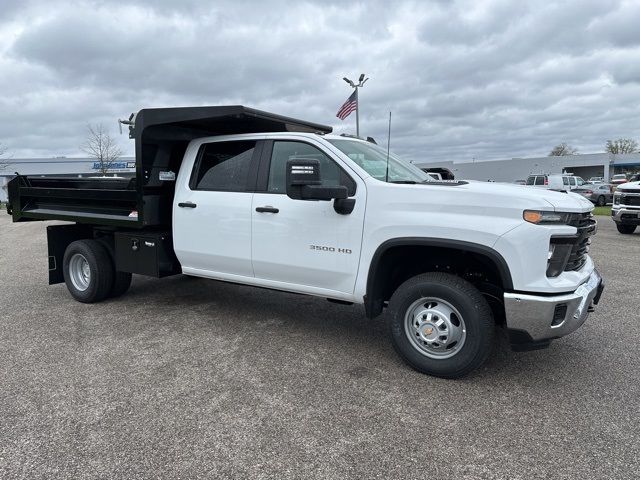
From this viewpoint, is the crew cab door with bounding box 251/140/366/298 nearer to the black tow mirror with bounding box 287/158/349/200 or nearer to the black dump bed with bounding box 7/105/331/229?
the black tow mirror with bounding box 287/158/349/200

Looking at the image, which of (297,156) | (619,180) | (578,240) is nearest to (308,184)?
(297,156)

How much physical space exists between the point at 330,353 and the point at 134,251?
2744 mm

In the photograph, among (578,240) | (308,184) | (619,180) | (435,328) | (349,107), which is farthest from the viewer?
(619,180)

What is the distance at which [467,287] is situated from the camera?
367 cm

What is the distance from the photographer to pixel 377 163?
179 inches

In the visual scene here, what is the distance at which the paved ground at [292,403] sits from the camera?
9.01 feet

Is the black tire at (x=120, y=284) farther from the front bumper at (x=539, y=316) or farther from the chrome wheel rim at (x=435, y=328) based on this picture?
the front bumper at (x=539, y=316)

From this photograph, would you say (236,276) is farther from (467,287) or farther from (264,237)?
(467,287)

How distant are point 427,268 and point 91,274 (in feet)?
13.8

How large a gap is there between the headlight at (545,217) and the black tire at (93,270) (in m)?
4.96

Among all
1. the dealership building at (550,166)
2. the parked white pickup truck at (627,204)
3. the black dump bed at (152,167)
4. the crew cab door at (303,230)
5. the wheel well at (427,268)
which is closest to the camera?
the wheel well at (427,268)

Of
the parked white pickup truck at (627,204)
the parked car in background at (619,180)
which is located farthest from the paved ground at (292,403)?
the parked car in background at (619,180)

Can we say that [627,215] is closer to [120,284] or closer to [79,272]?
[120,284]

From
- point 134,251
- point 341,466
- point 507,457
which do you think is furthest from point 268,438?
point 134,251
